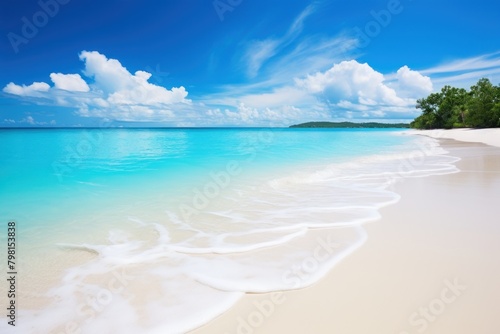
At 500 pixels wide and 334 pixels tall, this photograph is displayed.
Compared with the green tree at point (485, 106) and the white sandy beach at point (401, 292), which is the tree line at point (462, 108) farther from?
the white sandy beach at point (401, 292)

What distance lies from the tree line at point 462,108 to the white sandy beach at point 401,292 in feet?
213

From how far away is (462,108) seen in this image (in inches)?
2721

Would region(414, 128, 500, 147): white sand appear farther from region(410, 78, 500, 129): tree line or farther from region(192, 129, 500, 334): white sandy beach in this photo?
region(192, 129, 500, 334): white sandy beach

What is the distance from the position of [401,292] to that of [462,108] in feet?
278

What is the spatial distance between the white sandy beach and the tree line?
213ft

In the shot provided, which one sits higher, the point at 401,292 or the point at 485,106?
the point at 485,106

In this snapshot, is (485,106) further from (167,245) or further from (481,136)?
(167,245)

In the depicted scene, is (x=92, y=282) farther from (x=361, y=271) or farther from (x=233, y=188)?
(x=233, y=188)

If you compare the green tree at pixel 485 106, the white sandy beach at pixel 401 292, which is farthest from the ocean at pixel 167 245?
the green tree at pixel 485 106

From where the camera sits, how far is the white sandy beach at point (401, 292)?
2.74 m

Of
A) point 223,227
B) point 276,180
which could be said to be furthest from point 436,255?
point 276,180

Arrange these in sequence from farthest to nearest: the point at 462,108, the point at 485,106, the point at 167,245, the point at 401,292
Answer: the point at 462,108, the point at 485,106, the point at 167,245, the point at 401,292

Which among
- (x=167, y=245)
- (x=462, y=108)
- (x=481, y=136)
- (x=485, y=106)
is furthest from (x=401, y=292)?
(x=462, y=108)

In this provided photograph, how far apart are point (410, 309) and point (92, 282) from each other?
12.8 ft
